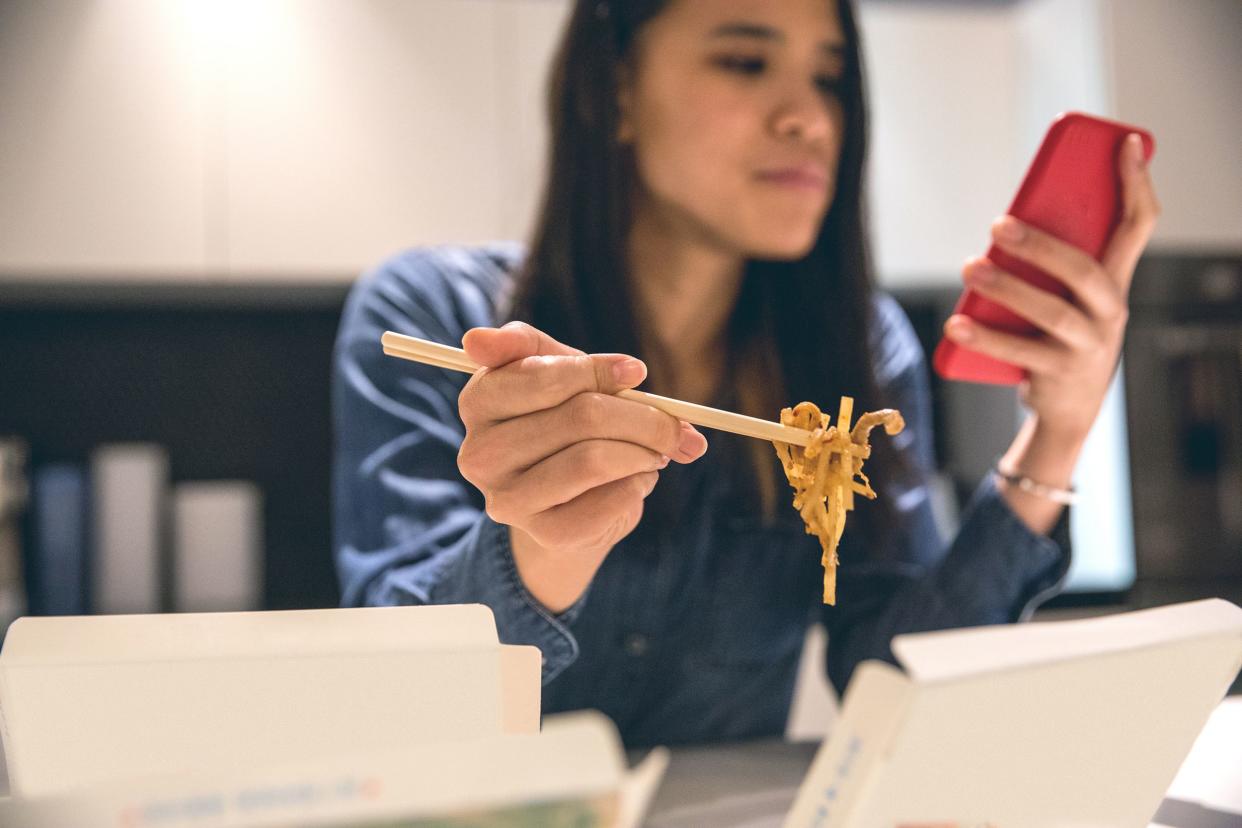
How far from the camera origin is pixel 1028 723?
0.38m

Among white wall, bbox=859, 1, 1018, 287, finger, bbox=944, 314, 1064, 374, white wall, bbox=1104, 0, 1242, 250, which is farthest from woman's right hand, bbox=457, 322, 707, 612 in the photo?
white wall, bbox=1104, 0, 1242, 250

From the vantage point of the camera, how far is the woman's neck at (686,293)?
0.88 m

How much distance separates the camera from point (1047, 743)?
0.39 metres

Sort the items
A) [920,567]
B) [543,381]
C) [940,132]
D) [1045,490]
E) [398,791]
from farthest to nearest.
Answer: [940,132] → [920,567] → [1045,490] → [543,381] → [398,791]

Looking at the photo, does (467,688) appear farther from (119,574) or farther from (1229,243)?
(1229,243)

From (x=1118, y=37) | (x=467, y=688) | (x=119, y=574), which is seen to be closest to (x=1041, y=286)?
(x=467, y=688)

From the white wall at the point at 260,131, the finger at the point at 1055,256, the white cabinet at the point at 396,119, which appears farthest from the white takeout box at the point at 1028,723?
the white wall at the point at 260,131

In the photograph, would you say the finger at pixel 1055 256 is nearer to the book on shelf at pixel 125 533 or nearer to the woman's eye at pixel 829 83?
the woman's eye at pixel 829 83

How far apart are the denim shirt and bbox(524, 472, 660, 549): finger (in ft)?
0.64

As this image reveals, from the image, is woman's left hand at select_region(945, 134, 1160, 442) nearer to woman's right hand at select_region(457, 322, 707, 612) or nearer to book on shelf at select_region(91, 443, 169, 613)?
woman's right hand at select_region(457, 322, 707, 612)

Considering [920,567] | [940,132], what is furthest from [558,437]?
[940,132]

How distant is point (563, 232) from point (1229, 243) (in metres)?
1.68

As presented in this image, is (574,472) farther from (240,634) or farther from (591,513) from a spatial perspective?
(240,634)

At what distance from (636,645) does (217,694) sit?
0.57 metres
